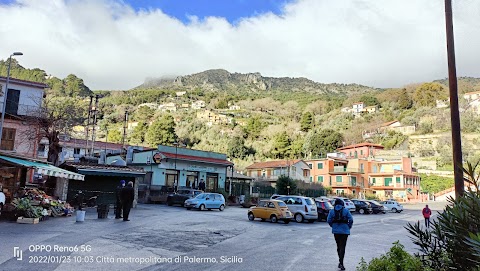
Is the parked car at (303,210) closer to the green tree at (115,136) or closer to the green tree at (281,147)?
the green tree at (281,147)

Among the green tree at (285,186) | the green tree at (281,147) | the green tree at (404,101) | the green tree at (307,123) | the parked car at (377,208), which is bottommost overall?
the parked car at (377,208)

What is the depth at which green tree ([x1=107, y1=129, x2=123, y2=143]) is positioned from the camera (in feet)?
281

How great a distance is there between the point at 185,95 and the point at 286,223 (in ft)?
420

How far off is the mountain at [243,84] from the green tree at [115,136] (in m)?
77.1

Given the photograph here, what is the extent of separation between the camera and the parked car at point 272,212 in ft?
69.8

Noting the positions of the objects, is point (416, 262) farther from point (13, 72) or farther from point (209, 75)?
point (209, 75)

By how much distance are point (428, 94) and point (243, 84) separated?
89328 mm

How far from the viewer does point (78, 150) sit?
63.3 metres

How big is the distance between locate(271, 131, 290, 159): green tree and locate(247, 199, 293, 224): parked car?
57913 millimetres

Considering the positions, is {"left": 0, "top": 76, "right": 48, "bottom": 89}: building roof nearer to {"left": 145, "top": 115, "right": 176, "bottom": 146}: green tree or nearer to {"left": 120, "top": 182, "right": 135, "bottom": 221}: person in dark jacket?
{"left": 120, "top": 182, "right": 135, "bottom": 221}: person in dark jacket

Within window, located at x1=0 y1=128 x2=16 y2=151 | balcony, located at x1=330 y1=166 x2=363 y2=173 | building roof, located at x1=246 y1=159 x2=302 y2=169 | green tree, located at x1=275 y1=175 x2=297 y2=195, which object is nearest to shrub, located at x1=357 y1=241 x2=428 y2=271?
window, located at x1=0 y1=128 x2=16 y2=151

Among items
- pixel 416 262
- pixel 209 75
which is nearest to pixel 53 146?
pixel 416 262

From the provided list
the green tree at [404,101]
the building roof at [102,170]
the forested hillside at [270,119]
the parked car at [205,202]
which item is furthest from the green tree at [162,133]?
the green tree at [404,101]

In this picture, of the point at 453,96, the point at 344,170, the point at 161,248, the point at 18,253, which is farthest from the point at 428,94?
the point at 18,253
